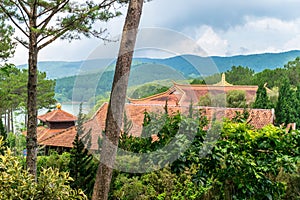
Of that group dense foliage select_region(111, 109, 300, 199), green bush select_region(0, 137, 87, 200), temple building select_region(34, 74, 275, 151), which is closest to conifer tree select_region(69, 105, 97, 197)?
temple building select_region(34, 74, 275, 151)

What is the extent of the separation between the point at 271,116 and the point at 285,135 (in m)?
5.66

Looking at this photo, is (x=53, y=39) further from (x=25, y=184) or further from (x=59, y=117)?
(x=59, y=117)

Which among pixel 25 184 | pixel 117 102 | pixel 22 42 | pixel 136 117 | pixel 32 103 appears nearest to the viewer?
pixel 25 184

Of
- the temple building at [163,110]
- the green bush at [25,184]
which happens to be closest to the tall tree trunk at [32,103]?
the temple building at [163,110]

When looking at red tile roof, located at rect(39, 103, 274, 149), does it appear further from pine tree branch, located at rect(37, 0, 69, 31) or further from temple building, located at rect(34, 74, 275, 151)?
pine tree branch, located at rect(37, 0, 69, 31)

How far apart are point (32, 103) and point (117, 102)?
2.16m

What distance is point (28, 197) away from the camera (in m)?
1.62

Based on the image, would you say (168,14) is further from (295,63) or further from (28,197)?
(295,63)

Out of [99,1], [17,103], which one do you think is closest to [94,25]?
[99,1]

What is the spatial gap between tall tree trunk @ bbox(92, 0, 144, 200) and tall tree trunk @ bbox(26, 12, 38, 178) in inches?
77.8

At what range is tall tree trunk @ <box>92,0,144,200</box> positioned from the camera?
A: 7.68ft

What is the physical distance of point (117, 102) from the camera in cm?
236

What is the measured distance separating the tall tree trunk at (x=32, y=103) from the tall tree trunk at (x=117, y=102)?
198cm

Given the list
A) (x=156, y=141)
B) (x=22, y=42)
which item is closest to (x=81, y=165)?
(x=156, y=141)
